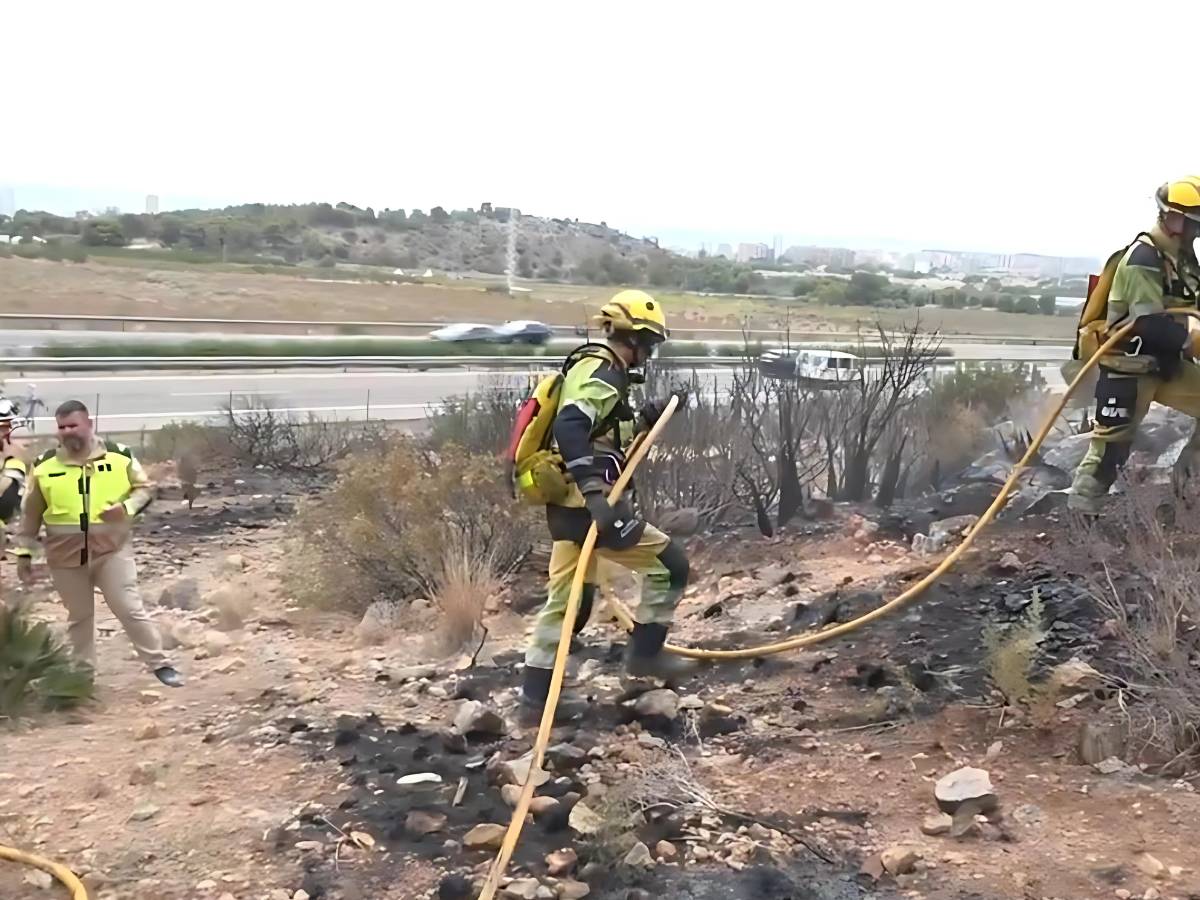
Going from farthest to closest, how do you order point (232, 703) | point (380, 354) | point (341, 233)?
point (341, 233) < point (380, 354) < point (232, 703)

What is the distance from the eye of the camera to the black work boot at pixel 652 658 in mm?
5504

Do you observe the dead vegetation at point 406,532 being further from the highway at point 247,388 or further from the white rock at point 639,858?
the highway at point 247,388

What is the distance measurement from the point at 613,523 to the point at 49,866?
2216mm

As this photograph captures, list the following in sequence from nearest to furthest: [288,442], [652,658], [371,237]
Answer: [652,658], [288,442], [371,237]

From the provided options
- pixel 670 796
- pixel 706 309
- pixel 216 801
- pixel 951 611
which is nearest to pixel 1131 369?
pixel 951 611

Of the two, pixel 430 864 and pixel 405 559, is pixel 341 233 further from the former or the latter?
pixel 430 864

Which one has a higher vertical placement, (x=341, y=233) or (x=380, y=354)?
(x=341, y=233)

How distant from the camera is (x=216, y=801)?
459 cm

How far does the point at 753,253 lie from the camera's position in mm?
20828

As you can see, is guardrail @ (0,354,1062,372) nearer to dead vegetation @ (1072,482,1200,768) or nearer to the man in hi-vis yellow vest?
the man in hi-vis yellow vest

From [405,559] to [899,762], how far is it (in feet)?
12.6

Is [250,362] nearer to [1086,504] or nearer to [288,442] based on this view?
[288,442]

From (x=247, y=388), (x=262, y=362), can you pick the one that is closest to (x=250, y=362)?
(x=262, y=362)

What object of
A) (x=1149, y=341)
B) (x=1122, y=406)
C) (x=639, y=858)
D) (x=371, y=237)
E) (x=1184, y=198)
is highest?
(x=371, y=237)
